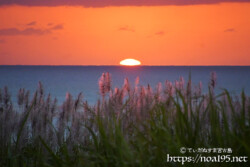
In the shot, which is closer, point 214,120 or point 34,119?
point 214,120

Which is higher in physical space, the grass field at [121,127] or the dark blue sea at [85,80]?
the dark blue sea at [85,80]

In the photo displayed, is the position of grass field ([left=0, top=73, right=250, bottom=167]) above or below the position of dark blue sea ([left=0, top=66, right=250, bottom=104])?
below

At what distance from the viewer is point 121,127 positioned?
3.67m

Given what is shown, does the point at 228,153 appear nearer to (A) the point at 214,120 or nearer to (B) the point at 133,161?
(A) the point at 214,120

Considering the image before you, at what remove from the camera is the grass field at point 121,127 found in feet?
9.00

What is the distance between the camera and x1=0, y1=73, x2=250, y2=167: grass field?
9.00 feet

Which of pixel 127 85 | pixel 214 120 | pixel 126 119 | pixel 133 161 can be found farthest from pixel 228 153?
pixel 127 85

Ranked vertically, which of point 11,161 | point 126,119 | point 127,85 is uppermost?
point 127,85

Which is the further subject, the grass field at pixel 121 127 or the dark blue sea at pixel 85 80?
the dark blue sea at pixel 85 80

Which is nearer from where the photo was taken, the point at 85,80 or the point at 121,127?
the point at 121,127

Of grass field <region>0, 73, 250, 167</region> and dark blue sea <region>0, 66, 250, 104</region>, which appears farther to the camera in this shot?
dark blue sea <region>0, 66, 250, 104</region>

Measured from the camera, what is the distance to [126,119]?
3.78 m

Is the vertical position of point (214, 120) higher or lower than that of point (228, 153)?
higher

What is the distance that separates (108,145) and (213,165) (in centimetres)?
95
